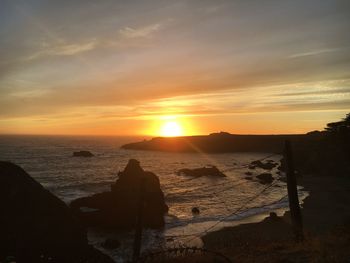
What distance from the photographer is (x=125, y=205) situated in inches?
1460

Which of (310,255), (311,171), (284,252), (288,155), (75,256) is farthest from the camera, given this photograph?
(311,171)

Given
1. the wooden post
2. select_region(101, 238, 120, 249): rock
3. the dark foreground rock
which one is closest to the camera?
the wooden post

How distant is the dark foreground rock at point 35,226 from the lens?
53.3 ft

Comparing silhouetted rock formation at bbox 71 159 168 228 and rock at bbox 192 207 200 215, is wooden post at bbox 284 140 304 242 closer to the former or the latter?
silhouetted rock formation at bbox 71 159 168 228

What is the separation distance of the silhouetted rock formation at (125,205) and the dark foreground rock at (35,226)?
1348 cm

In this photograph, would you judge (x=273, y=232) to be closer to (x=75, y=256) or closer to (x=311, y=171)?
(x=75, y=256)

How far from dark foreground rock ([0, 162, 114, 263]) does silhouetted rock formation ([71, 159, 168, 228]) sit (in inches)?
531

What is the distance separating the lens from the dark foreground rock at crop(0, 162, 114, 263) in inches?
639

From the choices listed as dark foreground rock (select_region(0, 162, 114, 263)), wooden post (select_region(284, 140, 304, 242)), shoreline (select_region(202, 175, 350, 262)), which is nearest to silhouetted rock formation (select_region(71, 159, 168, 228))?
shoreline (select_region(202, 175, 350, 262))

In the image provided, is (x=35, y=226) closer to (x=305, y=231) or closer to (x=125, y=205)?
(x=305, y=231)

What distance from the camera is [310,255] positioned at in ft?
36.3

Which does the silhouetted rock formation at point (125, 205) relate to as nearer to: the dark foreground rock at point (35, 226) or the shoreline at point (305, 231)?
the shoreline at point (305, 231)

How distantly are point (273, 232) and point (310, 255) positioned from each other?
20.1 meters

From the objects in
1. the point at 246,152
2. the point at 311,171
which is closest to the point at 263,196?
the point at 311,171
